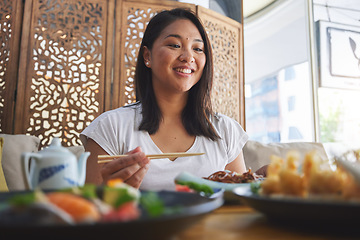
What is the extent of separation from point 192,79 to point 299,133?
3.60 metres

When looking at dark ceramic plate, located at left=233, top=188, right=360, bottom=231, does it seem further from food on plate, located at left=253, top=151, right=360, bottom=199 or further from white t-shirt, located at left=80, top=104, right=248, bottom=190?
white t-shirt, located at left=80, top=104, right=248, bottom=190

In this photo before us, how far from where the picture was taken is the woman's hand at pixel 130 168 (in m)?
0.93

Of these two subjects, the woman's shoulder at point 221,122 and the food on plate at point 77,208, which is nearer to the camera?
the food on plate at point 77,208

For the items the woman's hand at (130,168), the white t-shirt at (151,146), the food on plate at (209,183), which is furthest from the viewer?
the white t-shirt at (151,146)

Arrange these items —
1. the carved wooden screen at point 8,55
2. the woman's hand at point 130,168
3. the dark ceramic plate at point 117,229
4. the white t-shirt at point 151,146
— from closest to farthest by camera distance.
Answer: the dark ceramic plate at point 117,229 < the woman's hand at point 130,168 < the white t-shirt at point 151,146 < the carved wooden screen at point 8,55

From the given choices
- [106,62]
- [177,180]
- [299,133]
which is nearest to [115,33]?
[106,62]

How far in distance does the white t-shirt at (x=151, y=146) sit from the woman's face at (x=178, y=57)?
9.5 inches

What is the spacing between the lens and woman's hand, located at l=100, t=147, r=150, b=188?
3.06 ft

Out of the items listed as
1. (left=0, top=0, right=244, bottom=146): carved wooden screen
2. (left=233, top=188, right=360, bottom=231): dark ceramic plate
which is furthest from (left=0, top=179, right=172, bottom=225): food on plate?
(left=0, top=0, right=244, bottom=146): carved wooden screen

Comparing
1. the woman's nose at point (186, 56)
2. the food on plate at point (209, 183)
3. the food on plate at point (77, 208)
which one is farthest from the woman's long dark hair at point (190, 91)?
the food on plate at point (77, 208)

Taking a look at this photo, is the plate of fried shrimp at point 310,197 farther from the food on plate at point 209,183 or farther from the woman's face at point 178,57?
the woman's face at point 178,57

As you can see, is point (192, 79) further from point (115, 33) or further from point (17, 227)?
point (115, 33)

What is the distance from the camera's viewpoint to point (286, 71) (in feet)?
16.0

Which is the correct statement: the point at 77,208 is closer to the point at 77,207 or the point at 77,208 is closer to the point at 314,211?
the point at 77,207
